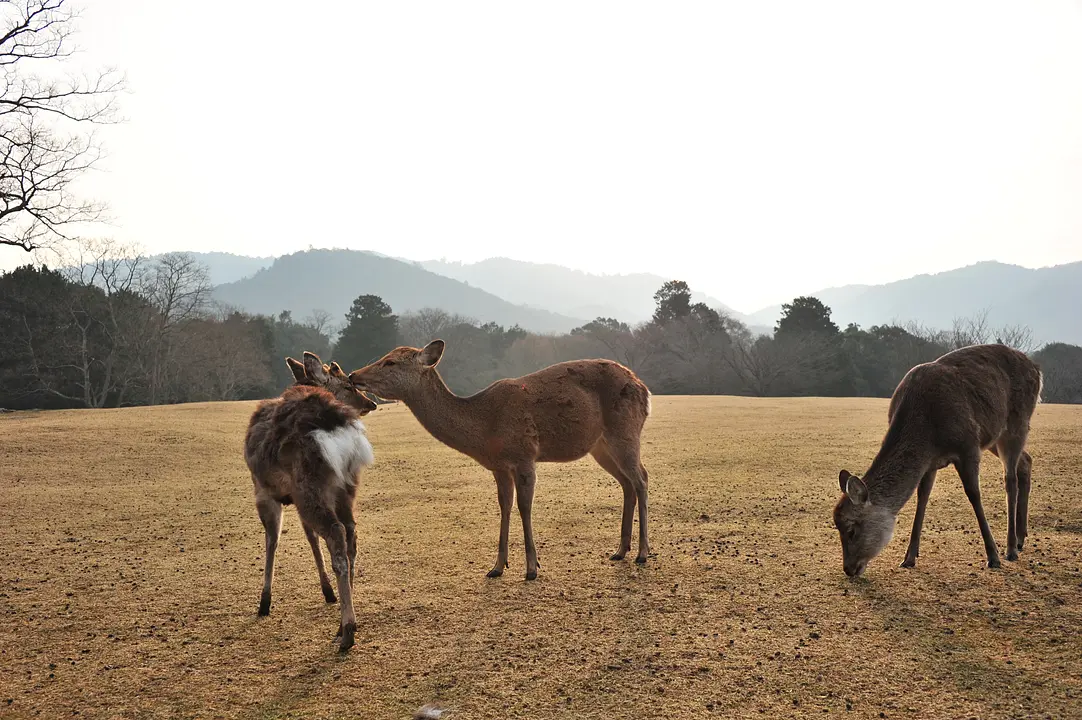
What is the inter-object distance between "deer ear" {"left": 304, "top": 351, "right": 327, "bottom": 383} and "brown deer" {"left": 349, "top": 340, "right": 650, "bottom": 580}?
0.97ft

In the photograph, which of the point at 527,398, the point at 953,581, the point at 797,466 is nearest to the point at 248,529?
the point at 527,398

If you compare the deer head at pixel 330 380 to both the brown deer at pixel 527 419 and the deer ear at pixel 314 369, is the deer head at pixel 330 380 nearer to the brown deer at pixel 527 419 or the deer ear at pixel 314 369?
the deer ear at pixel 314 369

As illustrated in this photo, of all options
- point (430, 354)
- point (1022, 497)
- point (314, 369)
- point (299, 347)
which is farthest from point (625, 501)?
point (299, 347)

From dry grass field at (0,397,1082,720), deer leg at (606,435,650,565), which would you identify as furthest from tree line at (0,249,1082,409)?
deer leg at (606,435,650,565)

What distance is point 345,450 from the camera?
5270 millimetres

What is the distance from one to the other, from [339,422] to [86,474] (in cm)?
1159

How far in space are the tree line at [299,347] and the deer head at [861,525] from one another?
41547 mm

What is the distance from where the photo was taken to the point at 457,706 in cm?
412

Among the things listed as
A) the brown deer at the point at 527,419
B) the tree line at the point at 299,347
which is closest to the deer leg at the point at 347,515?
the brown deer at the point at 527,419

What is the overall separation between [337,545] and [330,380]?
2379 mm

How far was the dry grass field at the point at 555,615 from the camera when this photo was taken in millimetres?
4246

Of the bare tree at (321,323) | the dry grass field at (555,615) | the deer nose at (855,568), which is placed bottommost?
the dry grass field at (555,615)

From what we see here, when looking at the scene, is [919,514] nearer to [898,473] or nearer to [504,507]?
[898,473]

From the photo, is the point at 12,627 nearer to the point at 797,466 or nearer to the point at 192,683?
the point at 192,683
